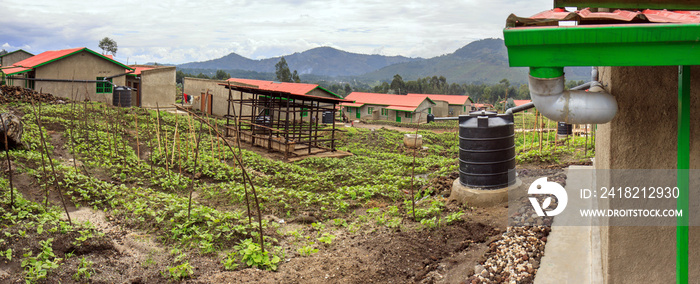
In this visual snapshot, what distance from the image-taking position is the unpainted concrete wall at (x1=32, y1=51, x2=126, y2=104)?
24.0m

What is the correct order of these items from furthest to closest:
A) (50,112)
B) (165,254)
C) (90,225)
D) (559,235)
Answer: (50,112)
(90,225)
(165,254)
(559,235)

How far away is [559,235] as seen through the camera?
17.5 ft

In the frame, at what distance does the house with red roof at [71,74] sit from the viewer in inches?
Result: 939

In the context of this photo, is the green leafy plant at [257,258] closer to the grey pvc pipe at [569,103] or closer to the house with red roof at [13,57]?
the grey pvc pipe at [569,103]

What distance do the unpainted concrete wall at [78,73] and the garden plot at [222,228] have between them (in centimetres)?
1580

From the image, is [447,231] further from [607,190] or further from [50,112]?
[50,112]

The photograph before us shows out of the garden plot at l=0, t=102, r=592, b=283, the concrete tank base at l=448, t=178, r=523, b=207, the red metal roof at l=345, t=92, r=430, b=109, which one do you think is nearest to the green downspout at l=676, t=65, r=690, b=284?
the garden plot at l=0, t=102, r=592, b=283

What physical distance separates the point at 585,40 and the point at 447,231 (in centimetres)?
413

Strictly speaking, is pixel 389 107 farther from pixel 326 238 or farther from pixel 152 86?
pixel 326 238

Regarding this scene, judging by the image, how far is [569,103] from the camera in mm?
2881

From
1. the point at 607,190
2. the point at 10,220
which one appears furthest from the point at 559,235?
the point at 10,220

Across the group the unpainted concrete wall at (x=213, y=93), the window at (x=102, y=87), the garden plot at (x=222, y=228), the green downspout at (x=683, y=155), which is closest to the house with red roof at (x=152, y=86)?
the window at (x=102, y=87)

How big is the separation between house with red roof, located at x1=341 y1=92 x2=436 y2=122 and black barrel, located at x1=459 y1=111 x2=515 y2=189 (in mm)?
35189

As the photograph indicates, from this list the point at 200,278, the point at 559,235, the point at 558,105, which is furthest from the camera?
the point at 559,235
